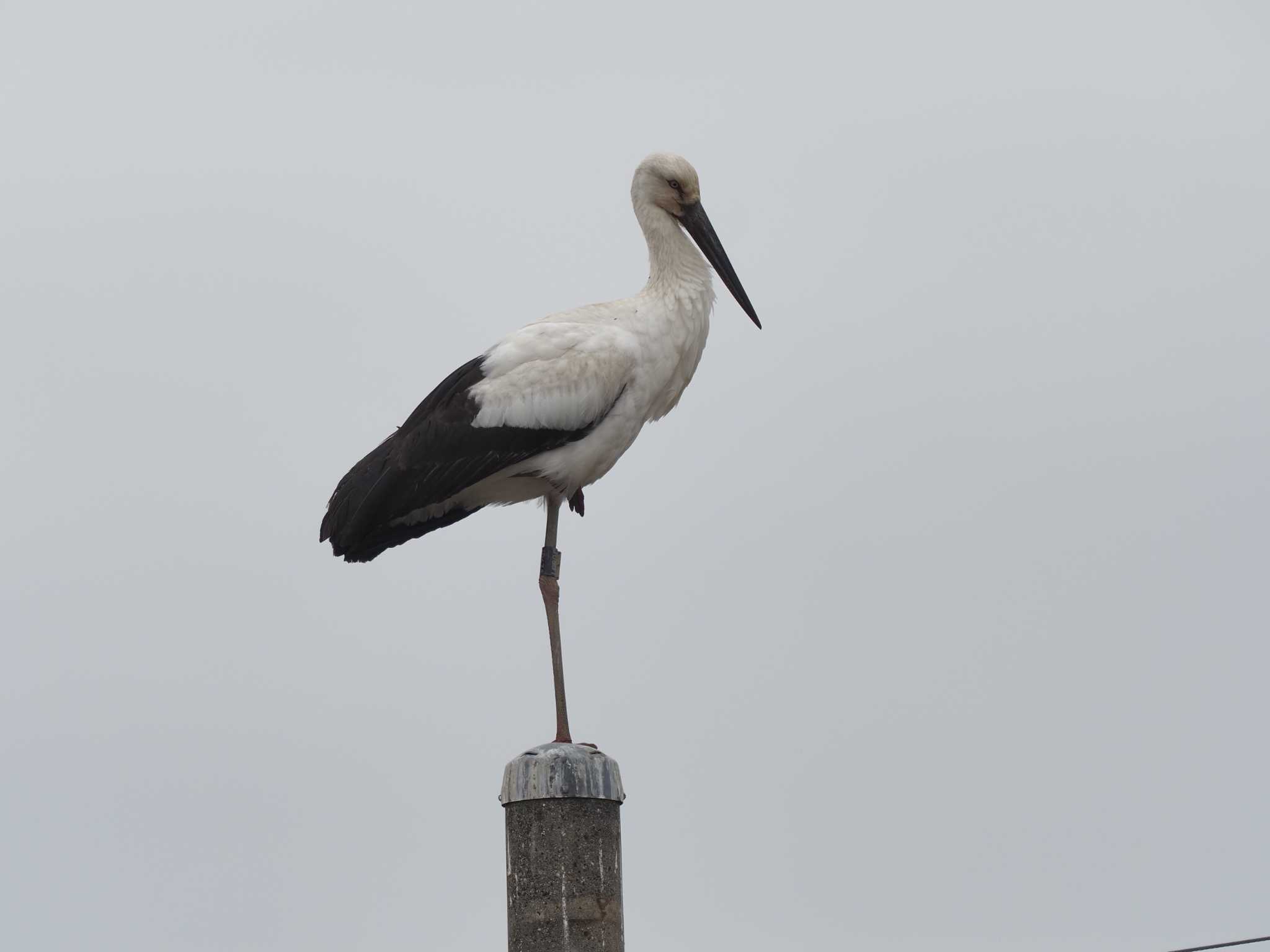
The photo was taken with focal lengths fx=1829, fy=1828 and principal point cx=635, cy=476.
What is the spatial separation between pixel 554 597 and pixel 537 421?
1.01 meters

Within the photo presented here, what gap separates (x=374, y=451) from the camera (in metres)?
11.0

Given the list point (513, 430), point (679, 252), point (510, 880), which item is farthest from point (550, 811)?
point (679, 252)

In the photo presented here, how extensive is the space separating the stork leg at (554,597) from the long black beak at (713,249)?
6.19ft

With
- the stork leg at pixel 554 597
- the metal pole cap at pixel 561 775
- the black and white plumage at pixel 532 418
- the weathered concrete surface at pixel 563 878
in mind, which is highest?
the black and white plumage at pixel 532 418

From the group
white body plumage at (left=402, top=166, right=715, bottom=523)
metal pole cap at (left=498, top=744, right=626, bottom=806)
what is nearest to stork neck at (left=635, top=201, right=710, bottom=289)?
white body plumage at (left=402, top=166, right=715, bottom=523)

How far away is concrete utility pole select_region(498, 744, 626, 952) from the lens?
8680 millimetres

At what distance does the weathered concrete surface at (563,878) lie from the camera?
867cm

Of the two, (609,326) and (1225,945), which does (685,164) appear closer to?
(609,326)

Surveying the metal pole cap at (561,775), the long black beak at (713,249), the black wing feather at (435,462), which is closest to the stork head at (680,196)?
the long black beak at (713,249)

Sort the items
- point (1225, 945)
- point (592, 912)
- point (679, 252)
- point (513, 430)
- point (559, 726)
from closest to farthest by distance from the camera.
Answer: point (1225, 945) → point (592, 912) → point (559, 726) → point (513, 430) → point (679, 252)

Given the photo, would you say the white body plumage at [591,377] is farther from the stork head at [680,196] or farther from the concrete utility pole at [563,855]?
the concrete utility pole at [563,855]

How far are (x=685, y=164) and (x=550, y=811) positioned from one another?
14.9 ft

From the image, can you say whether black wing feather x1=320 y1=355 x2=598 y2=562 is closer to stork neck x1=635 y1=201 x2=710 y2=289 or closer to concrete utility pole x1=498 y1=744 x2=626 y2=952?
stork neck x1=635 y1=201 x2=710 y2=289

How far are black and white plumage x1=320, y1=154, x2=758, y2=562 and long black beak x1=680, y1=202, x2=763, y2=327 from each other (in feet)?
1.36
